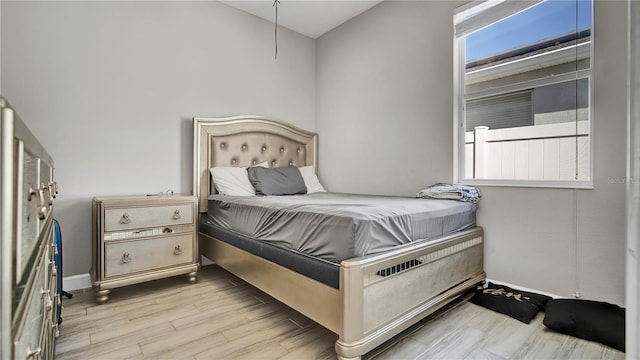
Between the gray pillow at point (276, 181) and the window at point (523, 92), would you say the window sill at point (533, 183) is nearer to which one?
the window at point (523, 92)

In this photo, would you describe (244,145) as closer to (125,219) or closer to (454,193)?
(125,219)

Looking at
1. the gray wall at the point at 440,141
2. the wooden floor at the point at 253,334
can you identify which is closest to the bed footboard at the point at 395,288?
the wooden floor at the point at 253,334

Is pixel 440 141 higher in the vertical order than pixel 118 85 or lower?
lower

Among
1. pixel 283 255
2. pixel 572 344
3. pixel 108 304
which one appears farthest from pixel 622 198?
pixel 108 304

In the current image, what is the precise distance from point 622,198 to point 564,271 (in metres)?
0.54

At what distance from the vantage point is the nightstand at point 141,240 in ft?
6.64

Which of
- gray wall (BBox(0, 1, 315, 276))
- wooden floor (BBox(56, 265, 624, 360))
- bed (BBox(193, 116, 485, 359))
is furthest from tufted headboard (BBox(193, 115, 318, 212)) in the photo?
wooden floor (BBox(56, 265, 624, 360))

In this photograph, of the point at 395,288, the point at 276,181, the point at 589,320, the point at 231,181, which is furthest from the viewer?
the point at 276,181

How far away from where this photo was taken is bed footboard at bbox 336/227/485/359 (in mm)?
1280

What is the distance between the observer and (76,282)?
7.47ft

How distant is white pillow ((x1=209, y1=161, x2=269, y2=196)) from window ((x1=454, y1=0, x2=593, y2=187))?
5.92 feet

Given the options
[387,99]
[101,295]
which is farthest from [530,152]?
[101,295]

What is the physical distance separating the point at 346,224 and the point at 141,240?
5.30ft

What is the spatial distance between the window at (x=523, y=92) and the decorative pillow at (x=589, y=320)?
0.70 meters
